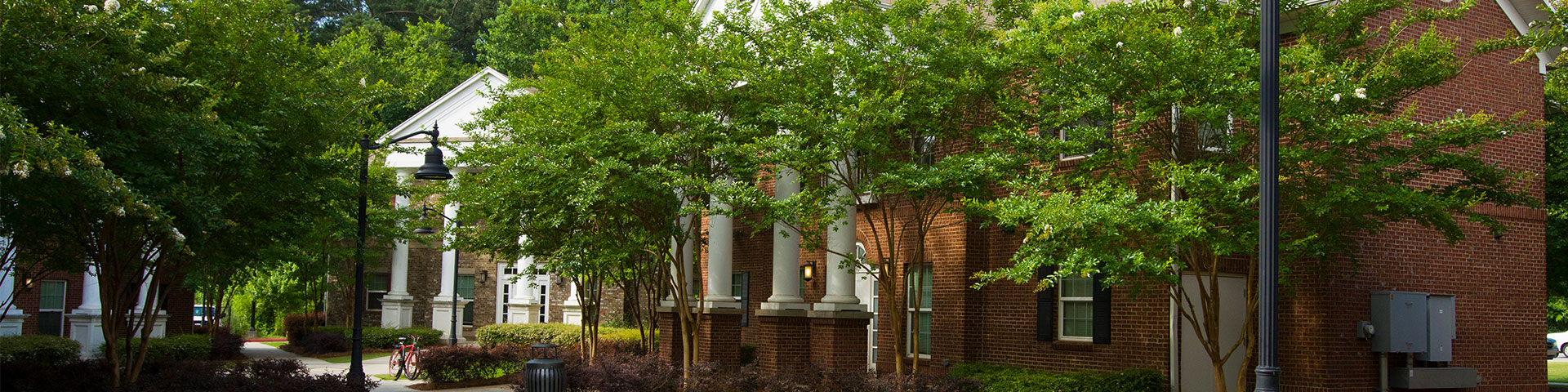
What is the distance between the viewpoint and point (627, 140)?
1767cm

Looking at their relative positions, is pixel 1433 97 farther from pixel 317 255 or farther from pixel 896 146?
pixel 317 255

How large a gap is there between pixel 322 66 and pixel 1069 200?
1051cm

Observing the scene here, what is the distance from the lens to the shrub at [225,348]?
1240 inches

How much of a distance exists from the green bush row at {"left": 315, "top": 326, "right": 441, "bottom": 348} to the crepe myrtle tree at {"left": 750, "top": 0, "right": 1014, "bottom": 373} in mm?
24337

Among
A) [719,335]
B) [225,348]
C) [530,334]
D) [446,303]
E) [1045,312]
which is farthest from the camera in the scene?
[446,303]

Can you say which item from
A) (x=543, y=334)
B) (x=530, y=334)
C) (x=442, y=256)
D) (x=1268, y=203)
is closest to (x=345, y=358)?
(x=530, y=334)

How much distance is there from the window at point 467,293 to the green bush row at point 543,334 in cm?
629

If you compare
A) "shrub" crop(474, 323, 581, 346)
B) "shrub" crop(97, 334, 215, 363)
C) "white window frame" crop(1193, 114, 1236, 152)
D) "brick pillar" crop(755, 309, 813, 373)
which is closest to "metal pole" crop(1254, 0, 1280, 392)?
"white window frame" crop(1193, 114, 1236, 152)

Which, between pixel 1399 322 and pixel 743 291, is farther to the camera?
pixel 743 291

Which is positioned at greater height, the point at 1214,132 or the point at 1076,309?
the point at 1214,132

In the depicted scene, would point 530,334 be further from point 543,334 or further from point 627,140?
point 627,140

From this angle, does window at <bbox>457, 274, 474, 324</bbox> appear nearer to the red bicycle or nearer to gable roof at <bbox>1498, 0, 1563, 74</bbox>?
the red bicycle

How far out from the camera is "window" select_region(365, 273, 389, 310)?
45.2m

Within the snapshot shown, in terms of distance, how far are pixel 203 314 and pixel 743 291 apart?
3531cm
